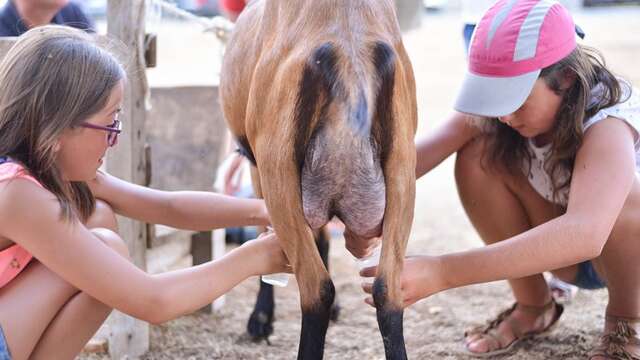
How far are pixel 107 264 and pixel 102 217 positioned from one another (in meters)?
0.41

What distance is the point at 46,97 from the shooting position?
2.00 meters

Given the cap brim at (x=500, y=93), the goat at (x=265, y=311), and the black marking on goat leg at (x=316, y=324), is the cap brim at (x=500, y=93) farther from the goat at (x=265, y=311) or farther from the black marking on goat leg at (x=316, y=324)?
the goat at (x=265, y=311)

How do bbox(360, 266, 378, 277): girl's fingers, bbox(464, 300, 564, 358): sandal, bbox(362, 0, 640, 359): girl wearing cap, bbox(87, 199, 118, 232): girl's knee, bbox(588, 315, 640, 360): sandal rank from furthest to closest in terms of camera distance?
bbox(464, 300, 564, 358): sandal < bbox(588, 315, 640, 360): sandal < bbox(87, 199, 118, 232): girl's knee < bbox(362, 0, 640, 359): girl wearing cap < bbox(360, 266, 378, 277): girl's fingers

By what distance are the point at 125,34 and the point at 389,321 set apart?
4.54ft

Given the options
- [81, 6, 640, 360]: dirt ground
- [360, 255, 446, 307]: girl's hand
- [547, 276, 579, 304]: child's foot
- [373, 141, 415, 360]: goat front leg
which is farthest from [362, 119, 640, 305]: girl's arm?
[547, 276, 579, 304]: child's foot

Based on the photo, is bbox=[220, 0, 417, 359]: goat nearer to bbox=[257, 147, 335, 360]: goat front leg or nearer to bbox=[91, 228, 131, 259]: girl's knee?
bbox=[257, 147, 335, 360]: goat front leg

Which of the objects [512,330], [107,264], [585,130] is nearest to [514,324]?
[512,330]

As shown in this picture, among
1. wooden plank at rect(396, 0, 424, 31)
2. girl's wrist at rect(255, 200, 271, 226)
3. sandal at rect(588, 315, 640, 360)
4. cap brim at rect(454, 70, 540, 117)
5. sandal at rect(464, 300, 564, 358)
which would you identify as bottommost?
wooden plank at rect(396, 0, 424, 31)

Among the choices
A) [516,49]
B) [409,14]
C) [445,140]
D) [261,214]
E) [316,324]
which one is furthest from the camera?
[409,14]

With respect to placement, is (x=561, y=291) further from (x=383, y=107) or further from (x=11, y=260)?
(x=11, y=260)

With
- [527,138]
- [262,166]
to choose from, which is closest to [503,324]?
[527,138]

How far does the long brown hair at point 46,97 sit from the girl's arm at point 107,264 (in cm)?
6

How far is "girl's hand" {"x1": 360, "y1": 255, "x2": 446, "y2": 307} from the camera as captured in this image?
212 centimetres

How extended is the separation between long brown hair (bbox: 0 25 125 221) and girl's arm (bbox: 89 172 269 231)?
389mm
